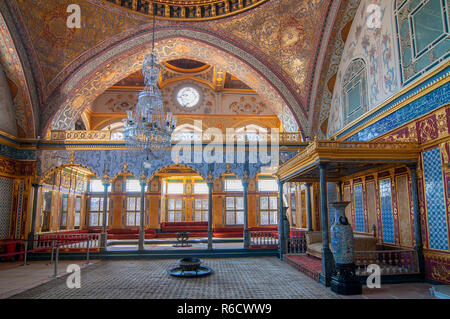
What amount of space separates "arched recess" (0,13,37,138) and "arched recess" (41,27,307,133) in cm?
52

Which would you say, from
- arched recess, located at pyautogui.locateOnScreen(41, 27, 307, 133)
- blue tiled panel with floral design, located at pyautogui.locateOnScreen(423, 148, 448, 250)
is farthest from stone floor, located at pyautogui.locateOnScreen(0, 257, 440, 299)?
arched recess, located at pyautogui.locateOnScreen(41, 27, 307, 133)

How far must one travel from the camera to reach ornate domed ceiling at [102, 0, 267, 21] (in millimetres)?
11664

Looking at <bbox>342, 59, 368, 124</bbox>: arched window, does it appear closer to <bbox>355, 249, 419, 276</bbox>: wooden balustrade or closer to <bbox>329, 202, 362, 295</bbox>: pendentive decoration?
<bbox>355, 249, 419, 276</bbox>: wooden balustrade

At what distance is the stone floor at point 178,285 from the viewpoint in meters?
5.98

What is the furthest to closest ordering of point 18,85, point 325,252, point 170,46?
point 170,46
point 18,85
point 325,252

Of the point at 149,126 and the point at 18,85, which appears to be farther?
the point at 18,85

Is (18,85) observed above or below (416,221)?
above

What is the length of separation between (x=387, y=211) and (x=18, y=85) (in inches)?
476

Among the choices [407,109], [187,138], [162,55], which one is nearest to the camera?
[407,109]

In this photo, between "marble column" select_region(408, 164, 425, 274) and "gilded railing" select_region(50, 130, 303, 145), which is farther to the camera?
"gilded railing" select_region(50, 130, 303, 145)

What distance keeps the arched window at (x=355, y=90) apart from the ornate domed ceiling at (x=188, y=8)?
4.15m

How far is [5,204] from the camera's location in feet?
36.3

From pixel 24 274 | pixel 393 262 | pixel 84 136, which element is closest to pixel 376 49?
pixel 393 262

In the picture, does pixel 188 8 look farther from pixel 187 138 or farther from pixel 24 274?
pixel 24 274
